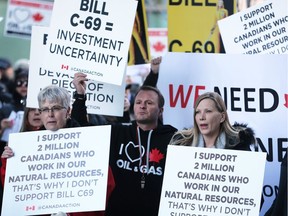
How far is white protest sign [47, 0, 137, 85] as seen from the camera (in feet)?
30.9

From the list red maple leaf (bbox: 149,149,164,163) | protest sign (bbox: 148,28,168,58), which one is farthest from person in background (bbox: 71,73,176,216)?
protest sign (bbox: 148,28,168,58)

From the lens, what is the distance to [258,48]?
9984mm

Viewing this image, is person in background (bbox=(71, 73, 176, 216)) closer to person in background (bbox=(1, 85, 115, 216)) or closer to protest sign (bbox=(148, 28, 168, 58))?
person in background (bbox=(1, 85, 115, 216))

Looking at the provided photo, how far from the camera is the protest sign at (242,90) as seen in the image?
9391 millimetres

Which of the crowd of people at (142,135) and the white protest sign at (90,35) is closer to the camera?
the crowd of people at (142,135)

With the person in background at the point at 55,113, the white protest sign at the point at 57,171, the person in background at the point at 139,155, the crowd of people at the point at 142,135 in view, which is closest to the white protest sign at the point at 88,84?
the crowd of people at the point at 142,135

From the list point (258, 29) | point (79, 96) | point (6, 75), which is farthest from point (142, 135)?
point (6, 75)

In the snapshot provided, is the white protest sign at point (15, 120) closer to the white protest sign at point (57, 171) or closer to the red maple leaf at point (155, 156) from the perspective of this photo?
the red maple leaf at point (155, 156)

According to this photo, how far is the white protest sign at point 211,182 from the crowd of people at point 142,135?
10.2 inches

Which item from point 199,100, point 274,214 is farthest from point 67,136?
point 274,214

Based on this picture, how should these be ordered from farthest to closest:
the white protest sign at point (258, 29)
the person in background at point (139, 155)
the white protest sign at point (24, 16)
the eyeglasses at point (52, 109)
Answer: the white protest sign at point (24, 16) < the white protest sign at point (258, 29) < the person in background at point (139, 155) < the eyeglasses at point (52, 109)

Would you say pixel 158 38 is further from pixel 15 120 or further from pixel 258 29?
pixel 258 29

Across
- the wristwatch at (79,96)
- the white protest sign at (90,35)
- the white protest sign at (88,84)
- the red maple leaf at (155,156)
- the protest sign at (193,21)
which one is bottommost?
the red maple leaf at (155,156)

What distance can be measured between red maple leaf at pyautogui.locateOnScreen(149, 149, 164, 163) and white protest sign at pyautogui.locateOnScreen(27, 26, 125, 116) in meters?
1.08
